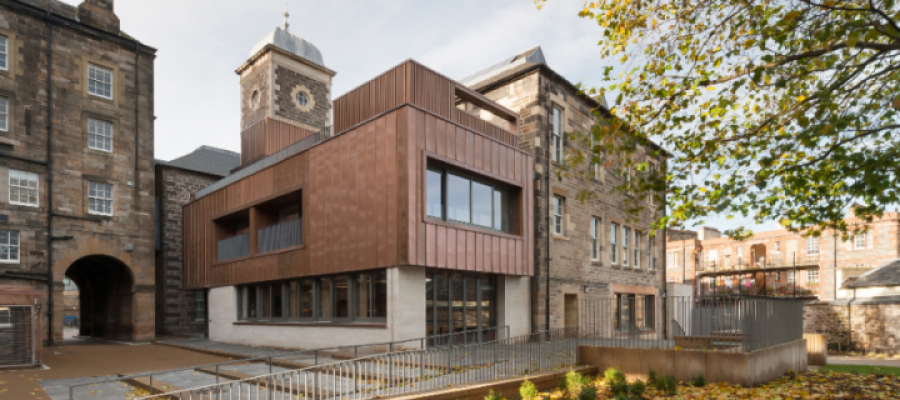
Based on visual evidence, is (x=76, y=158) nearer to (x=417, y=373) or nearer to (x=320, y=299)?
(x=320, y=299)

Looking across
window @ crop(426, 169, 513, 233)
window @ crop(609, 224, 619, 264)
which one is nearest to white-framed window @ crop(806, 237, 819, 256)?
window @ crop(609, 224, 619, 264)

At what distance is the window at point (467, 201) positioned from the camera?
13852mm

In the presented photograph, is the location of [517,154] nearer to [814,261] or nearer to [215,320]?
[215,320]

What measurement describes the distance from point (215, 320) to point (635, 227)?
16.9 metres

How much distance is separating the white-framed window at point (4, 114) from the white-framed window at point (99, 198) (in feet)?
10.7

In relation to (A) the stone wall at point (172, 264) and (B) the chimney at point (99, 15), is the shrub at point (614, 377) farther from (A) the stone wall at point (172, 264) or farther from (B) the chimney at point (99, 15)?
(B) the chimney at point (99, 15)

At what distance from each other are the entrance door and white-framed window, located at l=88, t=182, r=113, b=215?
7640 millimetres

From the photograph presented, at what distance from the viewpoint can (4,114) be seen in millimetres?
19859

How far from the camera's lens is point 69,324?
4403 centimetres

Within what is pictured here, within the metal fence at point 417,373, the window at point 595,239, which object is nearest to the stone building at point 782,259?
the window at point 595,239

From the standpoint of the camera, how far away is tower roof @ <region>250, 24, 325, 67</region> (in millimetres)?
30531

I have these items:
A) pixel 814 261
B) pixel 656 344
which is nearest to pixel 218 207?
pixel 656 344

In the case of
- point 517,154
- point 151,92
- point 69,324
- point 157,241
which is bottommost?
point 69,324

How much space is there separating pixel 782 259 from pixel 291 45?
136 feet
